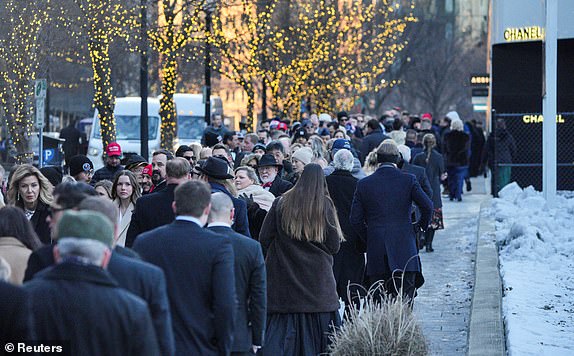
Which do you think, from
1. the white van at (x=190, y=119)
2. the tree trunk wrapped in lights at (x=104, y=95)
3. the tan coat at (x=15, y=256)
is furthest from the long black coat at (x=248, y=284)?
the white van at (x=190, y=119)

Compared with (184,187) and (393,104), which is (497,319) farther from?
(393,104)

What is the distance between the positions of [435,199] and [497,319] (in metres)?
7.48

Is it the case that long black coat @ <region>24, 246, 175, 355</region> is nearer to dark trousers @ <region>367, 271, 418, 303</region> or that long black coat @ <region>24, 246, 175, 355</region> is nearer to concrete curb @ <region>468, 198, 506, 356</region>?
concrete curb @ <region>468, 198, 506, 356</region>

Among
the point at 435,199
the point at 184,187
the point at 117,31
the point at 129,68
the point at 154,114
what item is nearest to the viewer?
the point at 184,187

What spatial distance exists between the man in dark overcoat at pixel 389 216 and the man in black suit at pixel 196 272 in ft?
14.7

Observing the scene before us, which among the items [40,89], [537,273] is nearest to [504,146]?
[40,89]

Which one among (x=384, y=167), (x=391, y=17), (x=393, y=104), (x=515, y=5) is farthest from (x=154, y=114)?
(x=393, y=104)

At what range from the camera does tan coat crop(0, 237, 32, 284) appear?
725 centimetres

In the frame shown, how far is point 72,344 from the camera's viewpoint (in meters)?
5.48

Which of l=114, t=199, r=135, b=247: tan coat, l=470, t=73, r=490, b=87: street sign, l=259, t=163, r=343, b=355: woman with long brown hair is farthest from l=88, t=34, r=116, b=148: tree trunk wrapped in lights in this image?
l=259, t=163, r=343, b=355: woman with long brown hair

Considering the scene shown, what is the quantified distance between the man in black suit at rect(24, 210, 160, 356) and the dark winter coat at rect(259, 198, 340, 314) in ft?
14.0

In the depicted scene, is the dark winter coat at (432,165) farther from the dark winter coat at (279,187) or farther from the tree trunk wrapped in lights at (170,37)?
the dark winter coat at (279,187)

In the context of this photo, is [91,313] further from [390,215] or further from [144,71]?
[144,71]

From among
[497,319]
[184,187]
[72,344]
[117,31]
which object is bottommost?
[497,319]
